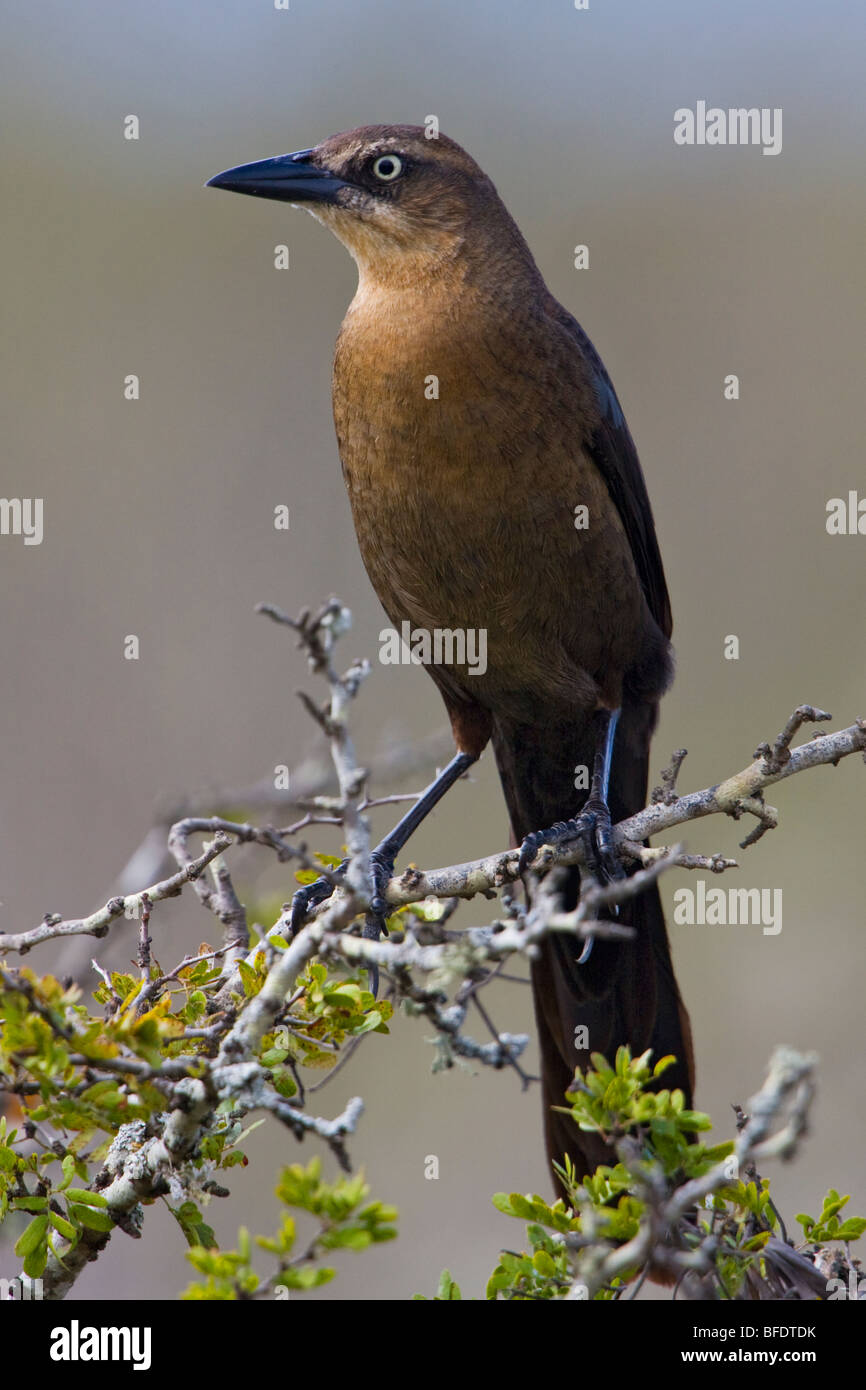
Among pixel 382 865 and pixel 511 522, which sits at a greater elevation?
pixel 511 522

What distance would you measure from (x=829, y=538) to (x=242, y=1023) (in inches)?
271

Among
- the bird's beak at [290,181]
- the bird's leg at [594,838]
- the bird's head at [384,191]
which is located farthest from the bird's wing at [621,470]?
the bird's leg at [594,838]

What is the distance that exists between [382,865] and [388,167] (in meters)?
2.19

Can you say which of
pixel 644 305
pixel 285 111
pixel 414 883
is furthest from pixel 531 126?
pixel 414 883

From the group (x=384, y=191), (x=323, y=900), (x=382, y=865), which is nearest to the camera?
(x=323, y=900)

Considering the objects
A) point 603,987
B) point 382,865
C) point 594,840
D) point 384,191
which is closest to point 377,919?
point 382,865

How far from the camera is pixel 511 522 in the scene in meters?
3.97

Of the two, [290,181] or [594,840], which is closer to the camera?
[594,840]

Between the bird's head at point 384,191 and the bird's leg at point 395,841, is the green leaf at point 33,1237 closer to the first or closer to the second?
the bird's leg at point 395,841

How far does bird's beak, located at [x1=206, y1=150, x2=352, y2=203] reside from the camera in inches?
169

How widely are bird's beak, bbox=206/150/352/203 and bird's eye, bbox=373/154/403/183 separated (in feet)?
0.35

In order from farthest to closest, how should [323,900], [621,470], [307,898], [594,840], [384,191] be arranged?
1. [621,470]
2. [384,191]
3. [594,840]
4. [323,900]
5. [307,898]

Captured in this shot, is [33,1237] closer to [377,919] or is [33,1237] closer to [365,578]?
[377,919]

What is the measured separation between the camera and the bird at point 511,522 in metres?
3.97
